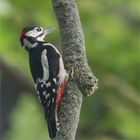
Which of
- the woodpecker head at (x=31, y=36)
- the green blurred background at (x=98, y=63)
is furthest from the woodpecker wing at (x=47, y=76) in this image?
the green blurred background at (x=98, y=63)

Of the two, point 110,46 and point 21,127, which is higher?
point 110,46

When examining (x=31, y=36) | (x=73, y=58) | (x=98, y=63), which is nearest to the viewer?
(x=73, y=58)

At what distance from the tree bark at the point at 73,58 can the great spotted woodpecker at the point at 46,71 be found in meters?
0.10

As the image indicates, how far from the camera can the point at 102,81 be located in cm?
884

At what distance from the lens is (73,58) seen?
520cm

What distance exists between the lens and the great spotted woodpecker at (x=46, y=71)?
5297mm

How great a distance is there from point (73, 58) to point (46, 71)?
1.97 feet

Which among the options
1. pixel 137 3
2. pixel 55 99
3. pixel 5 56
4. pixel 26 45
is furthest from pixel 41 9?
pixel 55 99

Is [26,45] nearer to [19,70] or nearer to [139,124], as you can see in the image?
[19,70]

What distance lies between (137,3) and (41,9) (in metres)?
1.49

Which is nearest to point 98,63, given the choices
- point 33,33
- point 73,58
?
point 33,33

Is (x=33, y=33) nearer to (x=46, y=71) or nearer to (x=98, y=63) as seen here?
(x=46, y=71)

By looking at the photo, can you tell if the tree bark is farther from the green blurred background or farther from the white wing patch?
the green blurred background

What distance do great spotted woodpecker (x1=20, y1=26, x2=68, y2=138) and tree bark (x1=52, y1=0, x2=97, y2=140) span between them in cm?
10
